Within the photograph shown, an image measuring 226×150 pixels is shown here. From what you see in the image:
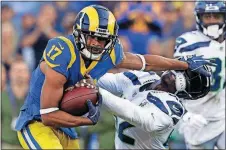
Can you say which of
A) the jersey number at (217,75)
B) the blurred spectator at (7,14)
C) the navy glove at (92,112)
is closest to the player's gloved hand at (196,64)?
the navy glove at (92,112)

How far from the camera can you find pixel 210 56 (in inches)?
250

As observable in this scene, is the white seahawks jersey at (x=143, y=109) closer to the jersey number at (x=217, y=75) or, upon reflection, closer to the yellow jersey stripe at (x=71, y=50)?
the yellow jersey stripe at (x=71, y=50)

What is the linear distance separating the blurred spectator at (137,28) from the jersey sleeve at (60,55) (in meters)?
3.36

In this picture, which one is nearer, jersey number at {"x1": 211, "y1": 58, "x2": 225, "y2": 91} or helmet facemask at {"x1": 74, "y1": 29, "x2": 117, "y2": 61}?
helmet facemask at {"x1": 74, "y1": 29, "x2": 117, "y2": 61}

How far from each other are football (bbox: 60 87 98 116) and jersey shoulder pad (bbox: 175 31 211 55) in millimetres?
1990

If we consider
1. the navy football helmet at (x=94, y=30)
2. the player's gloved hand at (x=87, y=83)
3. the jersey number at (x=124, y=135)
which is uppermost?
the navy football helmet at (x=94, y=30)

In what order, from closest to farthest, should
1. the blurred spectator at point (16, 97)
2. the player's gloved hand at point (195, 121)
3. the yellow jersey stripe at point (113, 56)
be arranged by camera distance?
the yellow jersey stripe at point (113, 56) < the player's gloved hand at point (195, 121) < the blurred spectator at point (16, 97)

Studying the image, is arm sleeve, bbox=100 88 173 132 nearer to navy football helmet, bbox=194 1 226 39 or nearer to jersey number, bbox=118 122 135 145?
jersey number, bbox=118 122 135 145

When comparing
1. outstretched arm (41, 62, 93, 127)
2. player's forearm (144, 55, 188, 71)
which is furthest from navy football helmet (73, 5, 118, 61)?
player's forearm (144, 55, 188, 71)

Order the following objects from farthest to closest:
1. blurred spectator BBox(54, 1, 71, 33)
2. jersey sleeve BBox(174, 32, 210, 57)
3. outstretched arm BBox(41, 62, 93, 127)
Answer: blurred spectator BBox(54, 1, 71, 33), jersey sleeve BBox(174, 32, 210, 57), outstretched arm BBox(41, 62, 93, 127)

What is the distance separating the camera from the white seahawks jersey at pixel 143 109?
482 cm

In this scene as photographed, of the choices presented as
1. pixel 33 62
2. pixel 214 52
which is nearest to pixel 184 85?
pixel 214 52

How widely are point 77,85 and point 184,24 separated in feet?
11.9

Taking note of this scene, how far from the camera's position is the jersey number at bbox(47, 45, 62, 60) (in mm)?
4305
